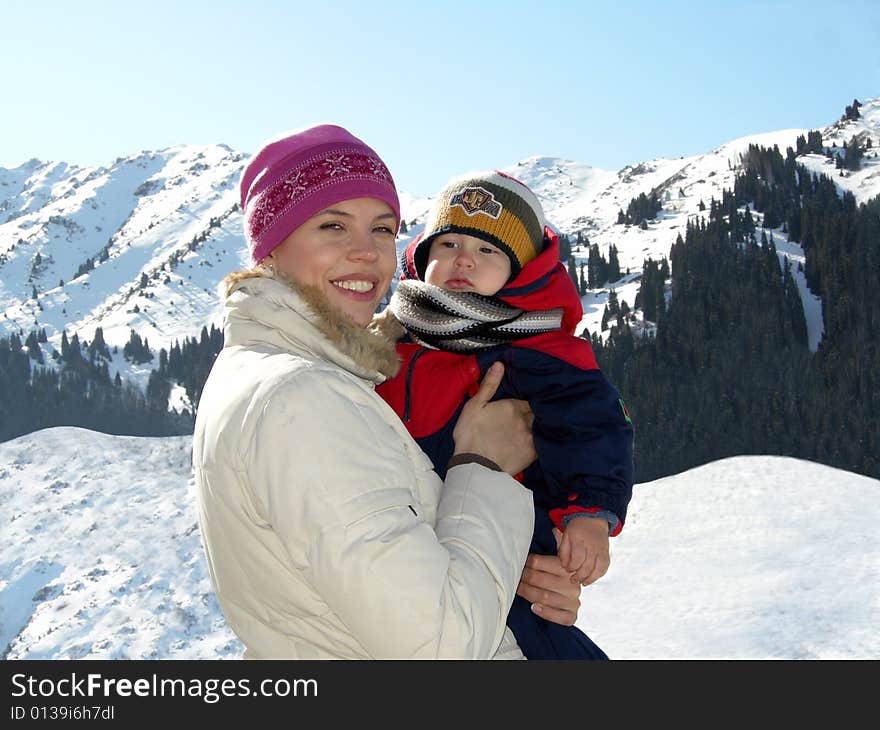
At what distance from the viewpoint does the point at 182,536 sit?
47.3 metres

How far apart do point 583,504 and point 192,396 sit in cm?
16159

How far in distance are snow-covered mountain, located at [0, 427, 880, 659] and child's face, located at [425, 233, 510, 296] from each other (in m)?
9.51

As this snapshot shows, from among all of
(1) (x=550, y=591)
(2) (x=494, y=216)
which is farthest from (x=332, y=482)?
(2) (x=494, y=216)

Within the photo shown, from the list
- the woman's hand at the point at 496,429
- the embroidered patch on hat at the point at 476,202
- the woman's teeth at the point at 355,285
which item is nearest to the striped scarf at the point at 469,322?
the woman's hand at the point at 496,429

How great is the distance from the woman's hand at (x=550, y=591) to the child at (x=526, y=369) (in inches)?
2.1

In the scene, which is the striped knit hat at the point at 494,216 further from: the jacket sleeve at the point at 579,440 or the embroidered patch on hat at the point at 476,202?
the jacket sleeve at the point at 579,440

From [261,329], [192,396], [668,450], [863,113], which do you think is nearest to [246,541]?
[261,329]

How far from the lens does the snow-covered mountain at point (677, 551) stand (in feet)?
50.6

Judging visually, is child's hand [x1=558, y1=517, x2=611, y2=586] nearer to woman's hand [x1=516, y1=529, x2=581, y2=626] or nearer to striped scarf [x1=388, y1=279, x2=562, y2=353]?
woman's hand [x1=516, y1=529, x2=581, y2=626]

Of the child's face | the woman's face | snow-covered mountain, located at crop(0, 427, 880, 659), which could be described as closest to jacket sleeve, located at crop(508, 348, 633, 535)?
the child's face

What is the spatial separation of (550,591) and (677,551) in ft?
63.6

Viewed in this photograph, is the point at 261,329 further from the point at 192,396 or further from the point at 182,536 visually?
the point at 192,396
